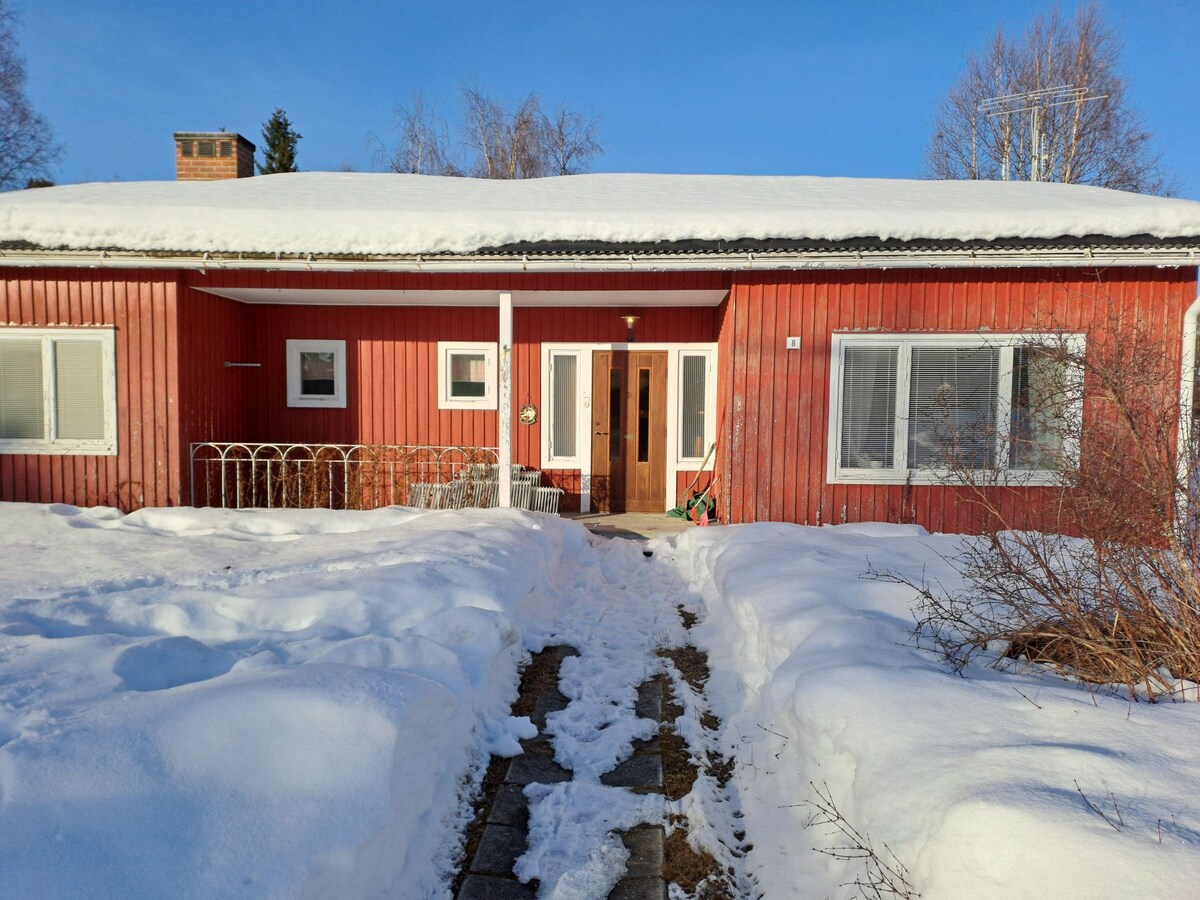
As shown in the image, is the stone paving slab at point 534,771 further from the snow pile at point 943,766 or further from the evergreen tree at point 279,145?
the evergreen tree at point 279,145

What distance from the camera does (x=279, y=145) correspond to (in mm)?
27828

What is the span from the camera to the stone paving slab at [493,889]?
96.3 inches

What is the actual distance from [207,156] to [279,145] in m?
19.1

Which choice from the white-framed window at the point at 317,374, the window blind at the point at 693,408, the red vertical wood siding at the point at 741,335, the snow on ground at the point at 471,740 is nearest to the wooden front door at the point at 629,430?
the window blind at the point at 693,408

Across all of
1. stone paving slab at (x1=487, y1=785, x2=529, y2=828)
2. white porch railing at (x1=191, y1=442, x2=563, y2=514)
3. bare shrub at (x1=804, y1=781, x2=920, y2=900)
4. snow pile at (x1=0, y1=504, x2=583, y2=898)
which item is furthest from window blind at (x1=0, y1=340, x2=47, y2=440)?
bare shrub at (x1=804, y1=781, x2=920, y2=900)

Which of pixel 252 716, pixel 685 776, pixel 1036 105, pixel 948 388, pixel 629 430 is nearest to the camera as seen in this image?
pixel 252 716

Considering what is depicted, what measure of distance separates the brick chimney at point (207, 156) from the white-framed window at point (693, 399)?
7724 mm

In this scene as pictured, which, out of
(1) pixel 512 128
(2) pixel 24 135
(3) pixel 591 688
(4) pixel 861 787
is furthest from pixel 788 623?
(2) pixel 24 135

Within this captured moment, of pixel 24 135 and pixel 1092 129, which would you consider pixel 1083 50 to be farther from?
pixel 24 135

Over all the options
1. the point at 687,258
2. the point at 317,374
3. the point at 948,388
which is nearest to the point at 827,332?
the point at 948,388

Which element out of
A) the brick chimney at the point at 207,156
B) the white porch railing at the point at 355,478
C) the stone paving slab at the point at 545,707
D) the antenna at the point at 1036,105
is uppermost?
the antenna at the point at 1036,105

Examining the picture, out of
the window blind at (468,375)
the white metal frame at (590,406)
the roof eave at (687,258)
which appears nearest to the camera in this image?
the roof eave at (687,258)

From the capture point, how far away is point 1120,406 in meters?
3.16

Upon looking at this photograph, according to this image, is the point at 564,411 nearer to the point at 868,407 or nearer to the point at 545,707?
the point at 868,407
